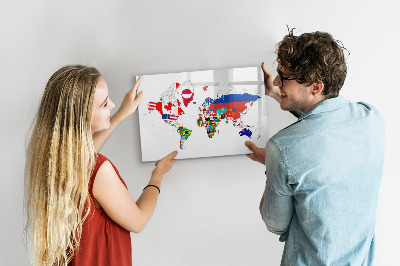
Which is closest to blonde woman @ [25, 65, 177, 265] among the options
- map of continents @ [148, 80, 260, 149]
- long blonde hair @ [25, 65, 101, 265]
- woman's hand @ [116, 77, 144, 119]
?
→ long blonde hair @ [25, 65, 101, 265]

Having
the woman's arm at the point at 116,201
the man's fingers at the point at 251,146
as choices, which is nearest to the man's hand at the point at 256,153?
the man's fingers at the point at 251,146

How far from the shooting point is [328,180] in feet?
3.64

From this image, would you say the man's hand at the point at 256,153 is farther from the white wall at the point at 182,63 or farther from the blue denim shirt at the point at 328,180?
the blue denim shirt at the point at 328,180

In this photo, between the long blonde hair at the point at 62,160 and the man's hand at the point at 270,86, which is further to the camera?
the man's hand at the point at 270,86

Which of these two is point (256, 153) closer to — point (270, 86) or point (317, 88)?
point (270, 86)

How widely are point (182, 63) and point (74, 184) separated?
72 centimetres

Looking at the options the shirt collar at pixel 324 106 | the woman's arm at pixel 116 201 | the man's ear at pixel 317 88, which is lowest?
the woman's arm at pixel 116 201

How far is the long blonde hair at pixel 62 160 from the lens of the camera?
3.78ft

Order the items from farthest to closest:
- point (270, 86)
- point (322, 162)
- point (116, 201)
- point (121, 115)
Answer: point (270, 86), point (121, 115), point (116, 201), point (322, 162)

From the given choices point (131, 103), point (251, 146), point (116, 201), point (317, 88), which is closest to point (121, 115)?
point (131, 103)

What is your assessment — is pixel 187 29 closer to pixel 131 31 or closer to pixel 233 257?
pixel 131 31

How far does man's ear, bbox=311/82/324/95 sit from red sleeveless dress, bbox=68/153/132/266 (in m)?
0.68

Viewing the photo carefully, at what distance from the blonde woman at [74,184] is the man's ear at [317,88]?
64cm

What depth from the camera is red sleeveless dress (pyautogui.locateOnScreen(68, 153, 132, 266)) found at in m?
1.24
